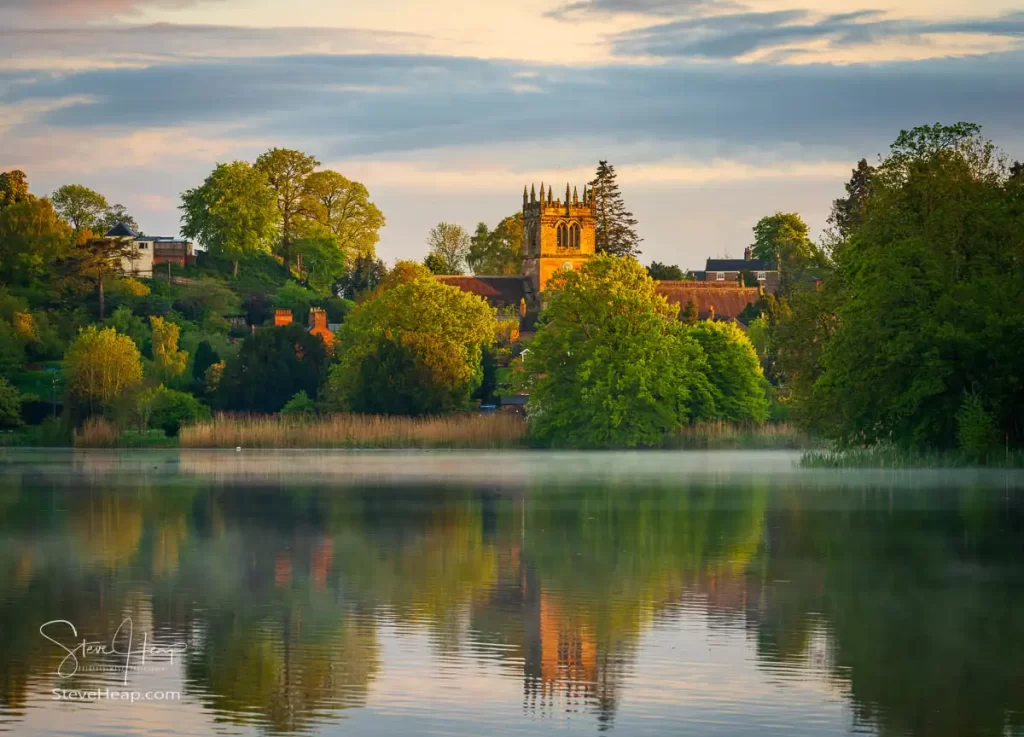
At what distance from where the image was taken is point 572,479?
6041 centimetres

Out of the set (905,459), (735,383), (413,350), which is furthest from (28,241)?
(905,459)

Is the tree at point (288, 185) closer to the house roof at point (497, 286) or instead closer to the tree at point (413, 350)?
the house roof at point (497, 286)

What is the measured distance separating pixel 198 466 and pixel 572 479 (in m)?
19.3

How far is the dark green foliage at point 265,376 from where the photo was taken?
4555 inches

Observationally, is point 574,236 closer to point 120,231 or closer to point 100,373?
point 120,231

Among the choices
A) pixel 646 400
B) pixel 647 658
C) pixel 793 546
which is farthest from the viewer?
pixel 646 400

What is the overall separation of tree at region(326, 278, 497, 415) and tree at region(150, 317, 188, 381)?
11242mm

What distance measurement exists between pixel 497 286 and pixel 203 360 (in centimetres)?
6573

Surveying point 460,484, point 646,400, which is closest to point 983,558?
point 460,484

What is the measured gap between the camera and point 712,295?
7249 inches

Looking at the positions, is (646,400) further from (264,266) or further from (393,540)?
(264,266)

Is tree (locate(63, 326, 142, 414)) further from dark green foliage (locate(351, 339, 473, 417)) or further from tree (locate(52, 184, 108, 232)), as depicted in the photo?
tree (locate(52, 184, 108, 232))

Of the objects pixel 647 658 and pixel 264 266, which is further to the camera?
pixel 264 266

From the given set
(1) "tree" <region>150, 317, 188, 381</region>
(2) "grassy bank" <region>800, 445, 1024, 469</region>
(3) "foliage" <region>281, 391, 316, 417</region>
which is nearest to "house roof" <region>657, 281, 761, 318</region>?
(1) "tree" <region>150, 317, 188, 381</region>
